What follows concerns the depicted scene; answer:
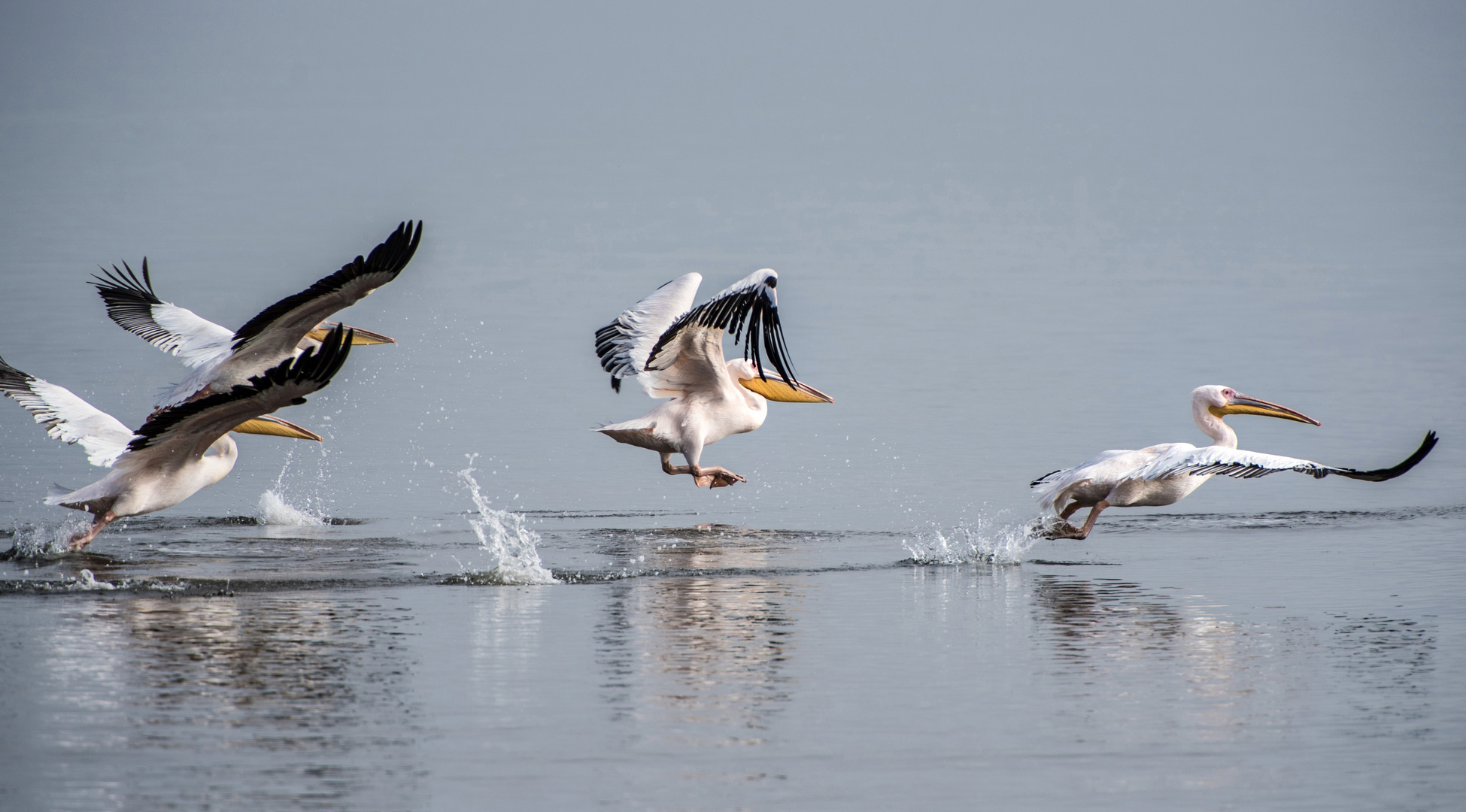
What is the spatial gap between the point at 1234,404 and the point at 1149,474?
52.5 inches

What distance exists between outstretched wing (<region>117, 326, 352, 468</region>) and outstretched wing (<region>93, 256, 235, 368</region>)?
4.49ft

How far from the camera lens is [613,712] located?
5.00 meters

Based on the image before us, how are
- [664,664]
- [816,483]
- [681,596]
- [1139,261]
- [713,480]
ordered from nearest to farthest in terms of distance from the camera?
[664,664]
[681,596]
[713,480]
[816,483]
[1139,261]

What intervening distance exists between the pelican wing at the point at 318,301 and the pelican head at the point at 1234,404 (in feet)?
13.4

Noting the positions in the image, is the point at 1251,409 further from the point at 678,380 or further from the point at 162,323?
the point at 162,323

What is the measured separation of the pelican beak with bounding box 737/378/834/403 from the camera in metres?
10.6

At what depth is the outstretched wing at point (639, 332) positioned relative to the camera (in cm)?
946

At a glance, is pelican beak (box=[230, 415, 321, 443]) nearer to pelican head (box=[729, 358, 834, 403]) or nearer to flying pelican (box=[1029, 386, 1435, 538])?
pelican head (box=[729, 358, 834, 403])

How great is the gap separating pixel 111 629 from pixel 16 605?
636 millimetres

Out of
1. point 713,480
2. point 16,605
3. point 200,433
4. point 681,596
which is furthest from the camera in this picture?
point 713,480

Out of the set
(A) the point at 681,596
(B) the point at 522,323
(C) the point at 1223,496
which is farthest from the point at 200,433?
(B) the point at 522,323

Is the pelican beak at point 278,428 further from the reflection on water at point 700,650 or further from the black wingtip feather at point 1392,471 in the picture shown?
the black wingtip feather at point 1392,471

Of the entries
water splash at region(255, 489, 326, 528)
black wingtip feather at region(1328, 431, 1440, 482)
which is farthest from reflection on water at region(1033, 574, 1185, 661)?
water splash at region(255, 489, 326, 528)

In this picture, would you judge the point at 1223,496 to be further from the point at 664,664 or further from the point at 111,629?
the point at 111,629
